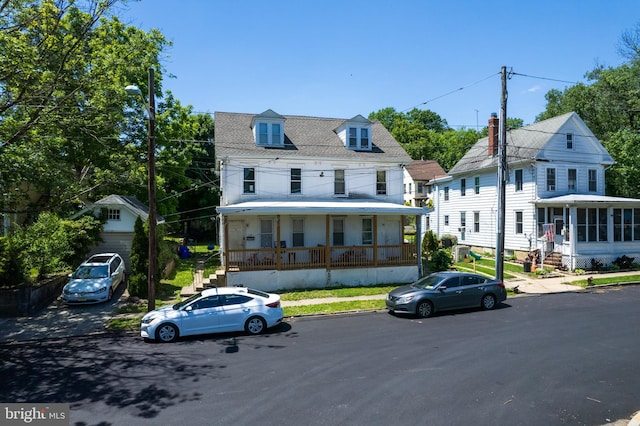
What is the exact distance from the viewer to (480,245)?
99.9 feet

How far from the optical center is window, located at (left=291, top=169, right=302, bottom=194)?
21.5 m

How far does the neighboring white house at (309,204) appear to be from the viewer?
18.9 meters

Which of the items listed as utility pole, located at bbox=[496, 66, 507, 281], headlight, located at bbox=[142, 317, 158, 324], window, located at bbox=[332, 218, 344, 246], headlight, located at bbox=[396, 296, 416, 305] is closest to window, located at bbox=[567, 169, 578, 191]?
utility pole, located at bbox=[496, 66, 507, 281]

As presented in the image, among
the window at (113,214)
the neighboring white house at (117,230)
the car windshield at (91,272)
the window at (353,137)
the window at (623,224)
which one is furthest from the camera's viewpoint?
the window at (623,224)

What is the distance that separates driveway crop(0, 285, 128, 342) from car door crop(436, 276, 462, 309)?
461 inches

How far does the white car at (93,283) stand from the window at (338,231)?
11.2m

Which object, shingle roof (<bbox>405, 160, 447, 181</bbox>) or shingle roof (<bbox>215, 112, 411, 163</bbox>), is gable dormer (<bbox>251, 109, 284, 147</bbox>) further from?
shingle roof (<bbox>405, 160, 447, 181</bbox>)

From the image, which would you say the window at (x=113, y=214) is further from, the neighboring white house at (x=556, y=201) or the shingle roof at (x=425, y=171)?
the shingle roof at (x=425, y=171)

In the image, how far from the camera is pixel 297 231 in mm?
21281

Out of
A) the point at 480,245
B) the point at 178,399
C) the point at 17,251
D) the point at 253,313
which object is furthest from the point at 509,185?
the point at 17,251

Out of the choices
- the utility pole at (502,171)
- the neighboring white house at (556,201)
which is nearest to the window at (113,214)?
the utility pole at (502,171)

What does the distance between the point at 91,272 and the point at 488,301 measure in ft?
55.2

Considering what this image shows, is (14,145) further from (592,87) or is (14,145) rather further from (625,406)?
(592,87)

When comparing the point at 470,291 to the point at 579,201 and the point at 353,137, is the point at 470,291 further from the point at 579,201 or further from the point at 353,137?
the point at 579,201
